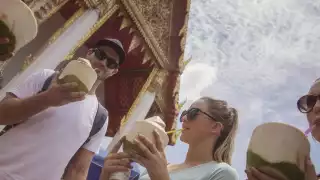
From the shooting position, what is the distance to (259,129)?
115 cm

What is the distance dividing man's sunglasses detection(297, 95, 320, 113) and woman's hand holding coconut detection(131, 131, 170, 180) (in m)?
0.67

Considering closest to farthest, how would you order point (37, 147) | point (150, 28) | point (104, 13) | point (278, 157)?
point (278, 157)
point (37, 147)
point (104, 13)
point (150, 28)

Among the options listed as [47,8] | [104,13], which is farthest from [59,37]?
[104,13]

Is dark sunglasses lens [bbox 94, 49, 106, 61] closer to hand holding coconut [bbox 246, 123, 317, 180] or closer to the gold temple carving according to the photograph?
hand holding coconut [bbox 246, 123, 317, 180]

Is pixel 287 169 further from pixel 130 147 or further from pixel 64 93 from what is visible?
pixel 64 93

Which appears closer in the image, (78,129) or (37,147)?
(37,147)

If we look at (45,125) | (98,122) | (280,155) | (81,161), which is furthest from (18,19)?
(280,155)

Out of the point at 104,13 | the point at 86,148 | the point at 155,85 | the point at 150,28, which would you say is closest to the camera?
the point at 86,148

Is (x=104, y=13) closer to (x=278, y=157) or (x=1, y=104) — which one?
(x=1, y=104)

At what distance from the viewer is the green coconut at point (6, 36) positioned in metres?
1.59

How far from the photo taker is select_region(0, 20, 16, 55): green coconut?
1.59 m

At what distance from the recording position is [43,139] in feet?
5.77

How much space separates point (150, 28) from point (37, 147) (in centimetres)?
443

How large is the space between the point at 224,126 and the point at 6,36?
1123 millimetres
